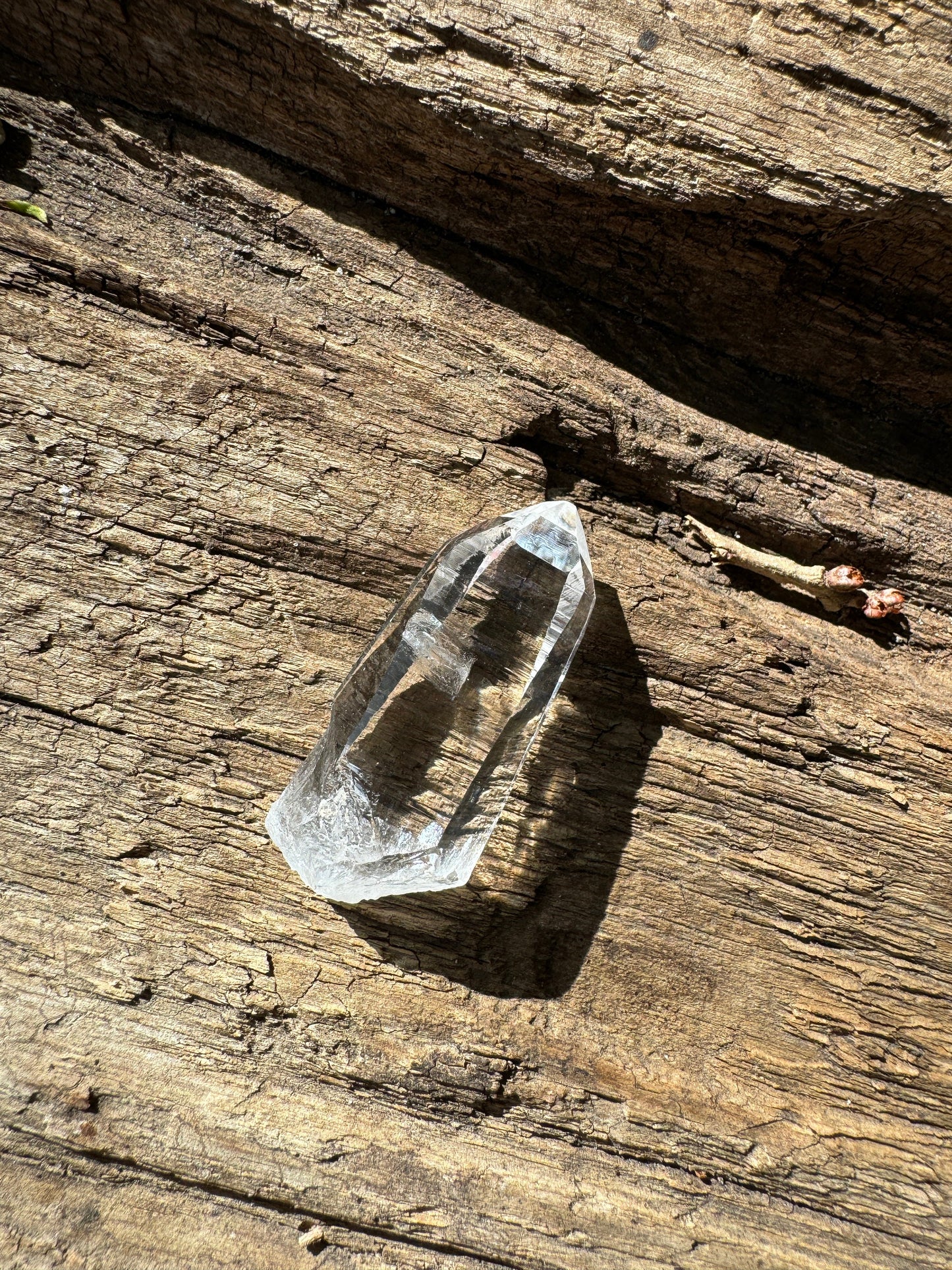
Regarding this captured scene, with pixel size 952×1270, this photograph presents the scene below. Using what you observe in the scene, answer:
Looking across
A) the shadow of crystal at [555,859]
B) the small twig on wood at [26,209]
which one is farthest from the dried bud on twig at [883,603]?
the small twig on wood at [26,209]

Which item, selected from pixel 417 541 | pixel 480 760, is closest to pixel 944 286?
pixel 417 541

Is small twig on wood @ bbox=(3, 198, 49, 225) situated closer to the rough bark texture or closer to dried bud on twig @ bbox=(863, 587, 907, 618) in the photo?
the rough bark texture

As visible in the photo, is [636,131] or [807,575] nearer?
[636,131]

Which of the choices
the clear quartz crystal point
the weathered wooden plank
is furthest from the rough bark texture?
the clear quartz crystal point

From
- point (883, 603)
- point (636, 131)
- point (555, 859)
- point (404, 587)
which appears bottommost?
A: point (555, 859)

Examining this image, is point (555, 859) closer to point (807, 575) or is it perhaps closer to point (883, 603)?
point (807, 575)

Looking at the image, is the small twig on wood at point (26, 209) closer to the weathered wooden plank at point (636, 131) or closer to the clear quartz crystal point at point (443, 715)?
the weathered wooden plank at point (636, 131)

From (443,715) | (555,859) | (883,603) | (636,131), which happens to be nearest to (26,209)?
(636,131)
